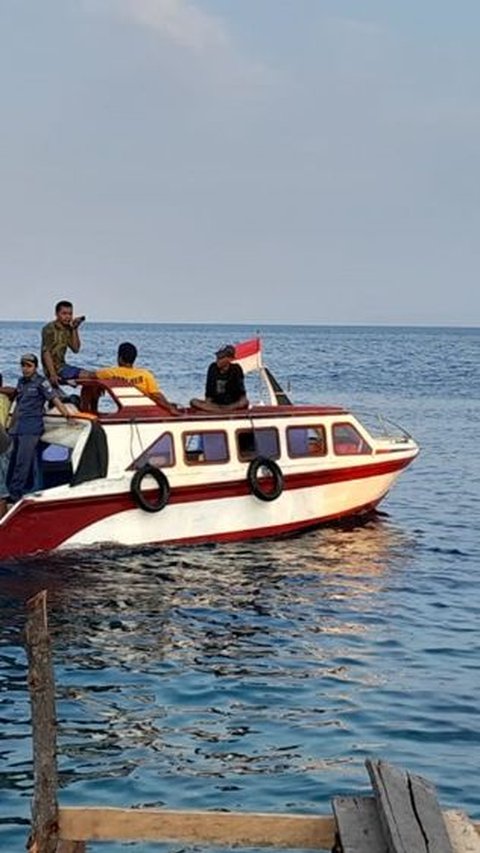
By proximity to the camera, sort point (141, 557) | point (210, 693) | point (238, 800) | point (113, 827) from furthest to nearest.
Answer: point (141, 557), point (210, 693), point (238, 800), point (113, 827)

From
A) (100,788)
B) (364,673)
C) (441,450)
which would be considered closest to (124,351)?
(364,673)

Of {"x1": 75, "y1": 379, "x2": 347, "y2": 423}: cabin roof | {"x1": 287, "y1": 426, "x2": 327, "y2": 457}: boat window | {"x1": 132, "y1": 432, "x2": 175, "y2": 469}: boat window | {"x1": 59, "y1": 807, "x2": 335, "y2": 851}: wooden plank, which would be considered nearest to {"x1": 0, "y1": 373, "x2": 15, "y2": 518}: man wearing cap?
{"x1": 75, "y1": 379, "x2": 347, "y2": 423}: cabin roof

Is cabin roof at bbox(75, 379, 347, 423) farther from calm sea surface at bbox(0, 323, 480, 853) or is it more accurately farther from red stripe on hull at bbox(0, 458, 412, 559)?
calm sea surface at bbox(0, 323, 480, 853)

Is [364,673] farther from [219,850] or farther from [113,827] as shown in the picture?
[113,827]

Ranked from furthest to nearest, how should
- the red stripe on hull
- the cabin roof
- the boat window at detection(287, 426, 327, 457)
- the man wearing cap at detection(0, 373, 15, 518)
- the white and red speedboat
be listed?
1. the boat window at detection(287, 426, 327, 457)
2. the cabin roof
3. the white and red speedboat
4. the man wearing cap at detection(0, 373, 15, 518)
5. the red stripe on hull

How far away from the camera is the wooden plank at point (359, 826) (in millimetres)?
6148

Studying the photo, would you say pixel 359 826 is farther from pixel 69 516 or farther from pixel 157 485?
pixel 157 485

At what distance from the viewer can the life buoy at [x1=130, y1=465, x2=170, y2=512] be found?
19.8 m

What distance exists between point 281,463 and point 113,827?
15.0 meters

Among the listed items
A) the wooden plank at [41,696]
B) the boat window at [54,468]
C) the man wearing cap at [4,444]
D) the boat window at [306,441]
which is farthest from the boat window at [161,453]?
the wooden plank at [41,696]

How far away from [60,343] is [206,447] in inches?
116

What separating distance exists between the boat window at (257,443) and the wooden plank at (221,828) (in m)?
14.5

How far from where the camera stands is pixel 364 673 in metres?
13.8

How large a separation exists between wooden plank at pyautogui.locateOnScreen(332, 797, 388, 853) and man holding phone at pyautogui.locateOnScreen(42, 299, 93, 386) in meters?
14.2
